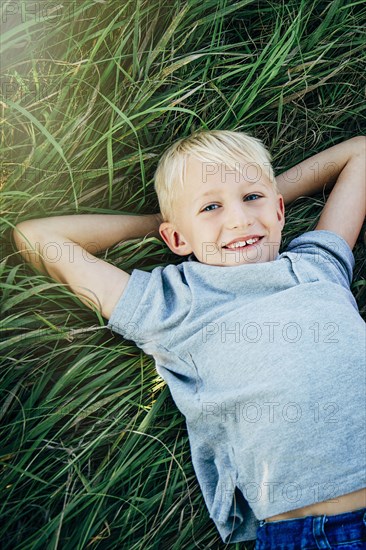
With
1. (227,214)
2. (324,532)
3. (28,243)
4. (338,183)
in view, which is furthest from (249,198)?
(324,532)

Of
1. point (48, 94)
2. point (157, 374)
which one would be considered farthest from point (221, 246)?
point (48, 94)

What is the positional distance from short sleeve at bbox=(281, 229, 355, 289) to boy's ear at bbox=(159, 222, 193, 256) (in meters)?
0.26

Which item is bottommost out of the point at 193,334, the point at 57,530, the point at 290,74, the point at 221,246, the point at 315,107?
the point at 57,530

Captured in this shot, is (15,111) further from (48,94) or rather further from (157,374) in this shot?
(157,374)

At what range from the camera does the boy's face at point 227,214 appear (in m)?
1.48

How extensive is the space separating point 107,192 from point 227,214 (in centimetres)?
43

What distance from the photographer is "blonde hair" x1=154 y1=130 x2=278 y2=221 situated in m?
1.55

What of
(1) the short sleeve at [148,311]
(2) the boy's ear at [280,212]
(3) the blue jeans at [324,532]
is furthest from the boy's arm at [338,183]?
(3) the blue jeans at [324,532]

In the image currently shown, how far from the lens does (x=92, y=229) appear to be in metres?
1.61

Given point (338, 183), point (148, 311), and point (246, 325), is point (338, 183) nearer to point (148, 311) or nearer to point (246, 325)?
point (246, 325)

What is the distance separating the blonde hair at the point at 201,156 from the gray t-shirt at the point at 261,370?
0.65 feet

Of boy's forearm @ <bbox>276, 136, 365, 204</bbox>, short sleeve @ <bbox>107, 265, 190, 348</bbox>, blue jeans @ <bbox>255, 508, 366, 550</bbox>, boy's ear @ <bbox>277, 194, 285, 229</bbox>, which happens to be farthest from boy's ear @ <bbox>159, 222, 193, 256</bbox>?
blue jeans @ <bbox>255, 508, 366, 550</bbox>

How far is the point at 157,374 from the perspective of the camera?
5.32 ft

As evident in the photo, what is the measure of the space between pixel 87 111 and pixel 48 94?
4.5 inches
